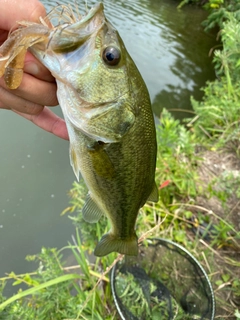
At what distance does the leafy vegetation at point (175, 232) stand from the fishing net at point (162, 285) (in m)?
0.09

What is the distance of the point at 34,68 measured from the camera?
1.18m

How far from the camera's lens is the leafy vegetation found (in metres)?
2.06

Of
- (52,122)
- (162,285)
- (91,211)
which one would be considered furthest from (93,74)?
(162,285)

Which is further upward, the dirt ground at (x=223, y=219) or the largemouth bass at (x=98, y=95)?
the largemouth bass at (x=98, y=95)

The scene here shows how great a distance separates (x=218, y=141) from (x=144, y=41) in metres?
5.05

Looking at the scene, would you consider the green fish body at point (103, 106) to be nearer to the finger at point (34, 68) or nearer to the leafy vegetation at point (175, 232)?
the finger at point (34, 68)

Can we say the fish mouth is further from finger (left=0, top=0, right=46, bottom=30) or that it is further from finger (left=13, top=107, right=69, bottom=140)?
finger (left=13, top=107, right=69, bottom=140)

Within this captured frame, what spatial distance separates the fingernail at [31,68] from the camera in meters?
1.18

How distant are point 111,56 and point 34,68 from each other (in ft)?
0.99

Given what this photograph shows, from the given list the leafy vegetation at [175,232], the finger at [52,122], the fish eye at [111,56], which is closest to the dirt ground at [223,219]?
the leafy vegetation at [175,232]

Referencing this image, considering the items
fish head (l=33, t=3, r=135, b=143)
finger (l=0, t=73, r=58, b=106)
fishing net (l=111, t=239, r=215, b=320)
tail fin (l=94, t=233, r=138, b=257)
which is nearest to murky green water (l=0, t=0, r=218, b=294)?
fishing net (l=111, t=239, r=215, b=320)

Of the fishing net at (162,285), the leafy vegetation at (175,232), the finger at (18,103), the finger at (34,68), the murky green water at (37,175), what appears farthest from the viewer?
the murky green water at (37,175)

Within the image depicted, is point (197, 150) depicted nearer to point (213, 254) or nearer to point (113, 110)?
point (213, 254)

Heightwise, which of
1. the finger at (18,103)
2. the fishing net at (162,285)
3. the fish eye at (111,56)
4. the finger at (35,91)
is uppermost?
the fish eye at (111,56)
